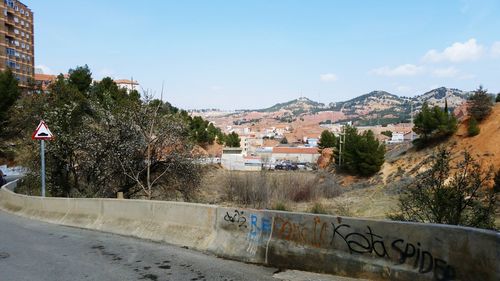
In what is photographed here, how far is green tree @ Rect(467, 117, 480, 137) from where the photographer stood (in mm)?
52353

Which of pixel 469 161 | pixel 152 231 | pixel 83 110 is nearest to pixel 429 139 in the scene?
pixel 83 110

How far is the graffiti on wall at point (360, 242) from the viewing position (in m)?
4.95

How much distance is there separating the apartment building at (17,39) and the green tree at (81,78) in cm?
4901

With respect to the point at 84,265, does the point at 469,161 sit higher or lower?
higher

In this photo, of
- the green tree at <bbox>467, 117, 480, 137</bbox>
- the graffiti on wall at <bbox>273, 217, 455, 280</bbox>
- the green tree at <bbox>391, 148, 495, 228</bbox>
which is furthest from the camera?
the green tree at <bbox>467, 117, 480, 137</bbox>

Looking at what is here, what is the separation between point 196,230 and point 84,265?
203 cm

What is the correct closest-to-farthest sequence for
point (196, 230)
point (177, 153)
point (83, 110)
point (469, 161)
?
point (196, 230) → point (469, 161) → point (177, 153) → point (83, 110)

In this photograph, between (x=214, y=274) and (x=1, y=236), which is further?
(x=1, y=236)

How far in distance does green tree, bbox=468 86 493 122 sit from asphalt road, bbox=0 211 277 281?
5614 centimetres

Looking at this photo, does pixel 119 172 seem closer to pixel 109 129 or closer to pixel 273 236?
pixel 109 129

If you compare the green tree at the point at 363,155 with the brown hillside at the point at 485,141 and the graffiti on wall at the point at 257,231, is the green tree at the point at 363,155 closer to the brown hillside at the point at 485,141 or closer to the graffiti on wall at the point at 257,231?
the brown hillside at the point at 485,141

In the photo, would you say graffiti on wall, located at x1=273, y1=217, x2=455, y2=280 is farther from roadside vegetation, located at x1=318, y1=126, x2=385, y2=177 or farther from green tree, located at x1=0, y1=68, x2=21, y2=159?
roadside vegetation, located at x1=318, y1=126, x2=385, y2=177

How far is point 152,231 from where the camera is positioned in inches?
352

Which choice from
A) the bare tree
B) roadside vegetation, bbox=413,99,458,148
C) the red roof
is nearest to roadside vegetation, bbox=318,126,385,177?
roadside vegetation, bbox=413,99,458,148
